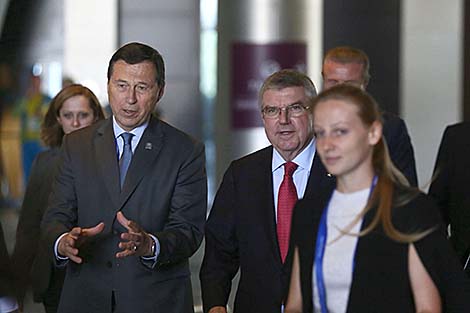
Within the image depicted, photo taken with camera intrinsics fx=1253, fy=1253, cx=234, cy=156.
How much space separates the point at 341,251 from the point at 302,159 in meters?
1.26

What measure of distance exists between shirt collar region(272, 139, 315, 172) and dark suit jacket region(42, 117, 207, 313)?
0.42 metres

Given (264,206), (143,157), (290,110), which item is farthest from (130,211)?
(290,110)

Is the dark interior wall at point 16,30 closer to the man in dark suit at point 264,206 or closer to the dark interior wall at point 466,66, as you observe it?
the dark interior wall at point 466,66

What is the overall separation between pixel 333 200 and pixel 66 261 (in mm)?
1657

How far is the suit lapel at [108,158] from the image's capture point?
17.6 ft

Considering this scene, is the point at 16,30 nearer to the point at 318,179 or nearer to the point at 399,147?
the point at 399,147

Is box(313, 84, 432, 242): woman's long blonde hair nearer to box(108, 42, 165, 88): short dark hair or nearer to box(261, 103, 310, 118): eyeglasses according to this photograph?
box(261, 103, 310, 118): eyeglasses

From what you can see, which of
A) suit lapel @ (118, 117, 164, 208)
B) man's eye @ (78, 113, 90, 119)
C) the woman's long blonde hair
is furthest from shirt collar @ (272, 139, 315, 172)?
man's eye @ (78, 113, 90, 119)

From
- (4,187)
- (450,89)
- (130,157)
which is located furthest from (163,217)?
(4,187)

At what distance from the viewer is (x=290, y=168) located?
5.20 meters

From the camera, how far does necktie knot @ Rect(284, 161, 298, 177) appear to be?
5188 mm

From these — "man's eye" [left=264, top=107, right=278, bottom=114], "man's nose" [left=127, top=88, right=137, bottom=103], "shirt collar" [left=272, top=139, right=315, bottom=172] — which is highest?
"man's nose" [left=127, top=88, right=137, bottom=103]

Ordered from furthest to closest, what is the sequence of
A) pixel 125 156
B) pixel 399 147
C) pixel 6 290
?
pixel 399 147 < pixel 125 156 < pixel 6 290

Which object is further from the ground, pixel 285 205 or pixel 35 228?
pixel 285 205
